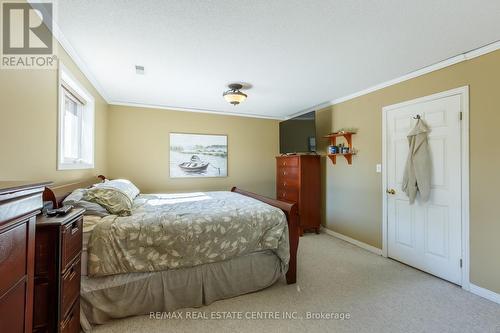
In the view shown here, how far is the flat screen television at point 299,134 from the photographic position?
157 inches

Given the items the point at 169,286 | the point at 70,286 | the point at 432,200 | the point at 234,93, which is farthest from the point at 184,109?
the point at 432,200

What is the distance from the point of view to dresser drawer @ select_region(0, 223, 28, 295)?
72 centimetres

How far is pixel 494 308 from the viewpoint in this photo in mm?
1996

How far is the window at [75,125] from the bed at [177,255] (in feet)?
1.54

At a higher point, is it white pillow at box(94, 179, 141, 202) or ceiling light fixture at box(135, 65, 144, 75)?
ceiling light fixture at box(135, 65, 144, 75)

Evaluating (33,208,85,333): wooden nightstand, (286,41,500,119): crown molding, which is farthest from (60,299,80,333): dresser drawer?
(286,41,500,119): crown molding

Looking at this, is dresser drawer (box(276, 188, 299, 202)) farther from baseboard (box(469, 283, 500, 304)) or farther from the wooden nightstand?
the wooden nightstand

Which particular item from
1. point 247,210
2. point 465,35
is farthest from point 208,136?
point 465,35

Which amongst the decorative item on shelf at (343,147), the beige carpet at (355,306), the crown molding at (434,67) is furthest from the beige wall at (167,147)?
the beige carpet at (355,306)

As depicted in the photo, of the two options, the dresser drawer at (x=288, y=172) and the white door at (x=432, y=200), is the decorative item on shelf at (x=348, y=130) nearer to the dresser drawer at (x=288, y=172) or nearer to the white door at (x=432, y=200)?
the white door at (x=432, y=200)

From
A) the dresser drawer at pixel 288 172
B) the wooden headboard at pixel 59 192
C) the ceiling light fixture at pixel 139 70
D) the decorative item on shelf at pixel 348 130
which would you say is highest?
the ceiling light fixture at pixel 139 70

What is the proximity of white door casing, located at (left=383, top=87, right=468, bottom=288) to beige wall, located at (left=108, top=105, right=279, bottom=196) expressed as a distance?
8.16 feet

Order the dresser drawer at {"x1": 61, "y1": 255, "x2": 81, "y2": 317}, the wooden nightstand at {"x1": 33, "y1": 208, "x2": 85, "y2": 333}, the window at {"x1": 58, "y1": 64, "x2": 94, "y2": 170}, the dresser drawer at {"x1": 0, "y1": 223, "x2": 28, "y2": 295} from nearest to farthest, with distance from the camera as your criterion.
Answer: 1. the dresser drawer at {"x1": 0, "y1": 223, "x2": 28, "y2": 295}
2. the wooden nightstand at {"x1": 33, "y1": 208, "x2": 85, "y2": 333}
3. the dresser drawer at {"x1": 61, "y1": 255, "x2": 81, "y2": 317}
4. the window at {"x1": 58, "y1": 64, "x2": 94, "y2": 170}

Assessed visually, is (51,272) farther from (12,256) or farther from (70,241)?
(12,256)
